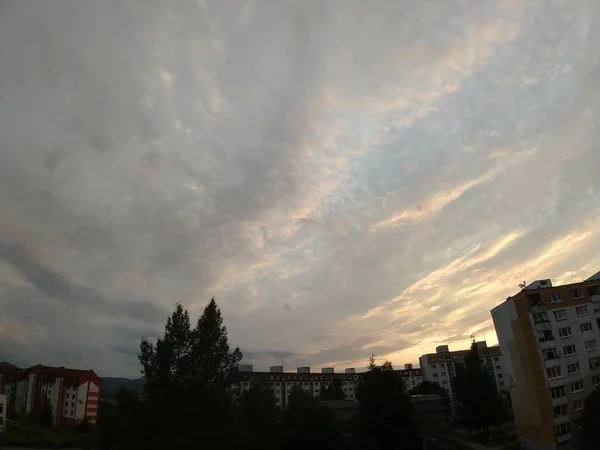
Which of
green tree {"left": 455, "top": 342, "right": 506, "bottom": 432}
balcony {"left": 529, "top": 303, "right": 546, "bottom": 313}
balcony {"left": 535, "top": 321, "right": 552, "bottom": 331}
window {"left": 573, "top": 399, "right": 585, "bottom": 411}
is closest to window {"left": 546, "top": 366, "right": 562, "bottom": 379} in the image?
window {"left": 573, "top": 399, "right": 585, "bottom": 411}

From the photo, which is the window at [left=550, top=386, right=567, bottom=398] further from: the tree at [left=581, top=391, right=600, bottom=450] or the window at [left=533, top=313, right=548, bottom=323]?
the window at [left=533, top=313, right=548, bottom=323]

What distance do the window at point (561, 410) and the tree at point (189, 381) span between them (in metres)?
41.1

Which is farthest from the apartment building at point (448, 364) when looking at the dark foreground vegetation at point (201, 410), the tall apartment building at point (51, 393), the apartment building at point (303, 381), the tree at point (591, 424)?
the tall apartment building at point (51, 393)

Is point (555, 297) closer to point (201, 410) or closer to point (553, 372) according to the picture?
point (553, 372)

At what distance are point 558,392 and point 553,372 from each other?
233 cm

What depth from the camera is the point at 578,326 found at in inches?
2121

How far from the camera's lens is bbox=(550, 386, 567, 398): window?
50375 mm

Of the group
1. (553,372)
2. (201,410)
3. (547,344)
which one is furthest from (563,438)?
(201,410)

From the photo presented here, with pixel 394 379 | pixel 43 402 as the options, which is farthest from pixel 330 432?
pixel 43 402

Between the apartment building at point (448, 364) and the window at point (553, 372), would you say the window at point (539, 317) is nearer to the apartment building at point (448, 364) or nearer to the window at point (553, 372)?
the window at point (553, 372)

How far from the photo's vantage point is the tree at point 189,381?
28453 millimetres

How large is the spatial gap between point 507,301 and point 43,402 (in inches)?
3849

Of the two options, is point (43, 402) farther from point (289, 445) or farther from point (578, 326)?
point (578, 326)

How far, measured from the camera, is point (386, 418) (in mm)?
50469
